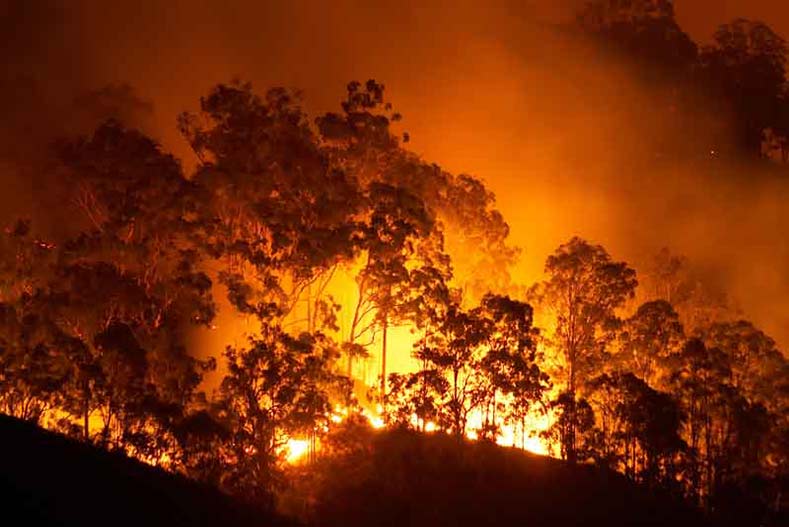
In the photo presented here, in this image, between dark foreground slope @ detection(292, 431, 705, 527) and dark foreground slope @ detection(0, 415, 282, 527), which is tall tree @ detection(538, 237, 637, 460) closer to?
dark foreground slope @ detection(292, 431, 705, 527)

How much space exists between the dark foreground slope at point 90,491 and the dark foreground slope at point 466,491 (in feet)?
19.1

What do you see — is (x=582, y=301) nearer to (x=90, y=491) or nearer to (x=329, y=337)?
(x=329, y=337)

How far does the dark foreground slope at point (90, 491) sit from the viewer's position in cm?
1138

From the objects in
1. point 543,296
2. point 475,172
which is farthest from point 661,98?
point 543,296

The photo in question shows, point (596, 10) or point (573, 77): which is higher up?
point (596, 10)

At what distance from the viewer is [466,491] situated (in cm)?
2114

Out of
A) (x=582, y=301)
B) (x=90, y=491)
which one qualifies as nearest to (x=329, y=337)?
(x=582, y=301)

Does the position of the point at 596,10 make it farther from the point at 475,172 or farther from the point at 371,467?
the point at 371,467

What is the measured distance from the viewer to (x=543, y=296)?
2709 centimetres

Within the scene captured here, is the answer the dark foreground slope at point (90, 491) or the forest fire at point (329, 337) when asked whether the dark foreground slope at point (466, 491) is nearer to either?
the forest fire at point (329, 337)

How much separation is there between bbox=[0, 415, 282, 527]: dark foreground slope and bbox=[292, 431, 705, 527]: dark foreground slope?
5817 mm

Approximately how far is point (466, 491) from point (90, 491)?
34.9 ft

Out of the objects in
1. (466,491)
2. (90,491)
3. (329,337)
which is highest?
(329,337)

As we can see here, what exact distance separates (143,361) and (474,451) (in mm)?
8665
